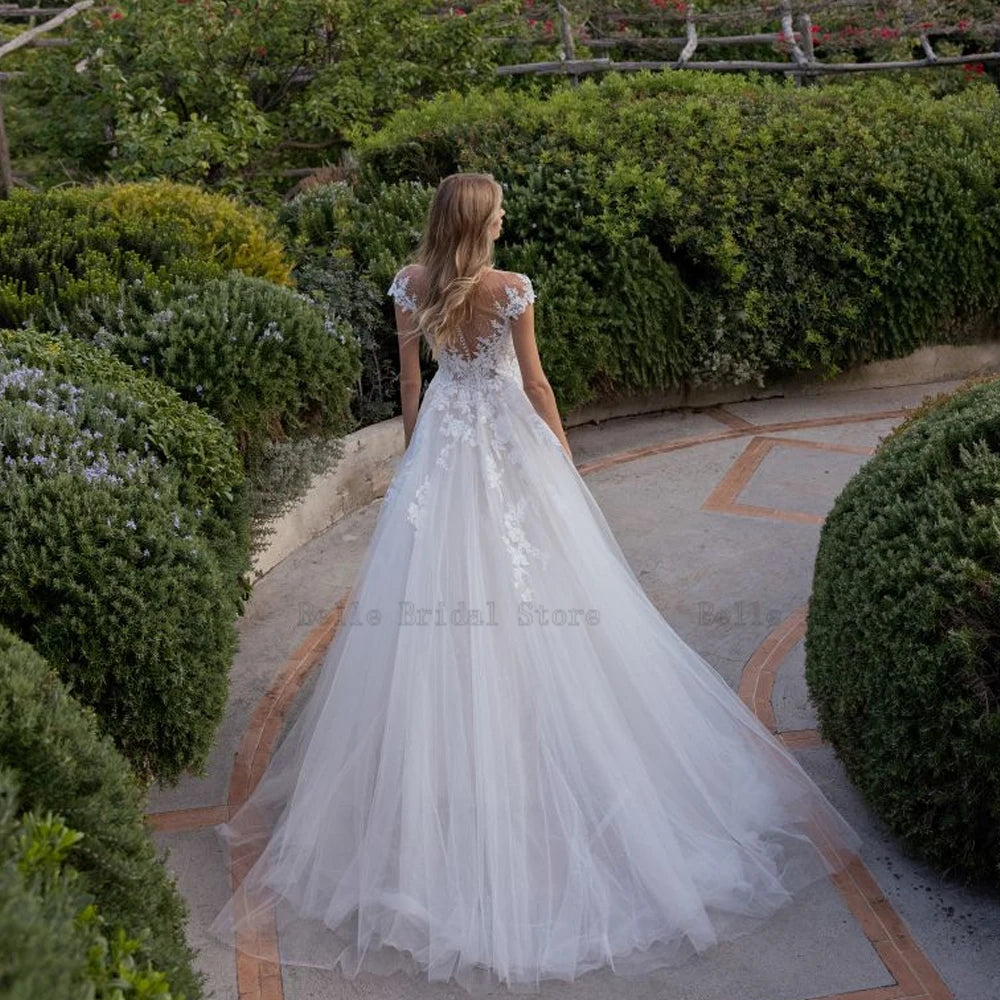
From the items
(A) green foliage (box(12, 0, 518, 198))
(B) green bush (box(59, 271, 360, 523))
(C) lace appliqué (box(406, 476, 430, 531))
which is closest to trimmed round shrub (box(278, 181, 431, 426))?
(B) green bush (box(59, 271, 360, 523))

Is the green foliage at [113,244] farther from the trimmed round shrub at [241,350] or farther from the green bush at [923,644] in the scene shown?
the green bush at [923,644]

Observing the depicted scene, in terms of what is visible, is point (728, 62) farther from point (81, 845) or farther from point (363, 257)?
point (81, 845)

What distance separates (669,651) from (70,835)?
8.25 feet

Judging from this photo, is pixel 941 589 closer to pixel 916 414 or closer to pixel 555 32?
pixel 916 414

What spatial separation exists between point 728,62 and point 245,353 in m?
7.01

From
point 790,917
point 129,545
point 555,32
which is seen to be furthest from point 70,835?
point 555,32

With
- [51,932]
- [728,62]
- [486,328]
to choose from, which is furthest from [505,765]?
[728,62]

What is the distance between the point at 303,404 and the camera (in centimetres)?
593

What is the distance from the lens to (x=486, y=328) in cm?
430

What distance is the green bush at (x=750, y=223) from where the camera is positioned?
7.77 metres

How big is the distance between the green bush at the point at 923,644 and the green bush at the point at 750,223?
3.45 metres

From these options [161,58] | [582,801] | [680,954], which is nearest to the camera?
[680,954]

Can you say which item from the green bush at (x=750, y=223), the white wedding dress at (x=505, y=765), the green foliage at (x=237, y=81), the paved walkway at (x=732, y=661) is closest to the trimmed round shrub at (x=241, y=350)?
the paved walkway at (x=732, y=661)

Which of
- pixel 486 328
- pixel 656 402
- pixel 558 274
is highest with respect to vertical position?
pixel 486 328
